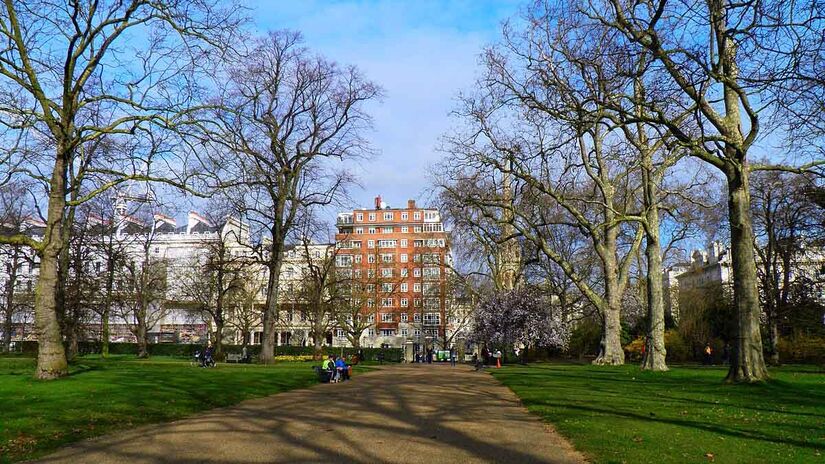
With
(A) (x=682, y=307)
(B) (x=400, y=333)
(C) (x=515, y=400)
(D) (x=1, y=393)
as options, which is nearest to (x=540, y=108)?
(C) (x=515, y=400)

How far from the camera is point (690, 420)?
37.4 feet

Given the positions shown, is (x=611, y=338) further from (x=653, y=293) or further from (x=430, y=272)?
(x=430, y=272)

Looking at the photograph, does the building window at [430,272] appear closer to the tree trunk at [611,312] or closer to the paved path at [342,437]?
the tree trunk at [611,312]

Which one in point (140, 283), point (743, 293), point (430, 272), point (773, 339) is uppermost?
point (430, 272)

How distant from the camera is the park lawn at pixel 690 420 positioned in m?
8.36

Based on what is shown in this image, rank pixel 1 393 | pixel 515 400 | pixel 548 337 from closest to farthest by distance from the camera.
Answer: pixel 1 393 → pixel 515 400 → pixel 548 337

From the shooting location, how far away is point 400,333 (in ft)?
337

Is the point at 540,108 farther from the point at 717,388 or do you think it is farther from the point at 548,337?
A: the point at 548,337

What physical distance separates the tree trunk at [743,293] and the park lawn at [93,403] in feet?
43.9

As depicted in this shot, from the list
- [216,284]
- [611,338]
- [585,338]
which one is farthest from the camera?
[585,338]

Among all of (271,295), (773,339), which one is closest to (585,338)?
(773,339)

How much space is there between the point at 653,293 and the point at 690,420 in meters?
18.2

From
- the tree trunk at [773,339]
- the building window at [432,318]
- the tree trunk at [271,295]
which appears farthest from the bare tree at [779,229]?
the building window at [432,318]

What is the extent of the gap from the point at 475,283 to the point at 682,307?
19.1m
